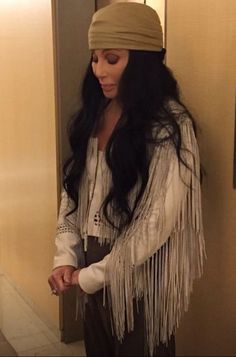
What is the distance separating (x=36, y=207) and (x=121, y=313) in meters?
0.77

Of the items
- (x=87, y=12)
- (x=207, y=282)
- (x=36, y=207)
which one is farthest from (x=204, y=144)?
(x=36, y=207)

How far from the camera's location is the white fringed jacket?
946mm

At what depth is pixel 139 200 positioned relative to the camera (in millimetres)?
985

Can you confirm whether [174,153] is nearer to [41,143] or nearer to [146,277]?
[146,277]

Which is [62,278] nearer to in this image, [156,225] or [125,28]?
[156,225]

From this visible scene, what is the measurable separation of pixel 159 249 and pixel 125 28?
0.45m

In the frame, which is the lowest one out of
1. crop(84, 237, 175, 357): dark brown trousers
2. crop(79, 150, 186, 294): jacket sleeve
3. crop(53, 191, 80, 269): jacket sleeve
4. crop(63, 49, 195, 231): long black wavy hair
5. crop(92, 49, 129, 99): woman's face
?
crop(84, 237, 175, 357): dark brown trousers

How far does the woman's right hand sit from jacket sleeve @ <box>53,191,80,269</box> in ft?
0.05

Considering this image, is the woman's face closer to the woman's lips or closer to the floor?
the woman's lips

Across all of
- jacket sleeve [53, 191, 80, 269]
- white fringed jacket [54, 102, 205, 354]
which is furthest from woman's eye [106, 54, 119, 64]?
jacket sleeve [53, 191, 80, 269]

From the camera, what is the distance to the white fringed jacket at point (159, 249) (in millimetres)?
946

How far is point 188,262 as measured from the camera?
1027 mm

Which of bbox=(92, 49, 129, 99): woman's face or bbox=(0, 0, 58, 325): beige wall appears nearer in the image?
bbox=(92, 49, 129, 99): woman's face

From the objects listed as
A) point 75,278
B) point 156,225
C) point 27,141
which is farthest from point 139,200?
point 27,141
